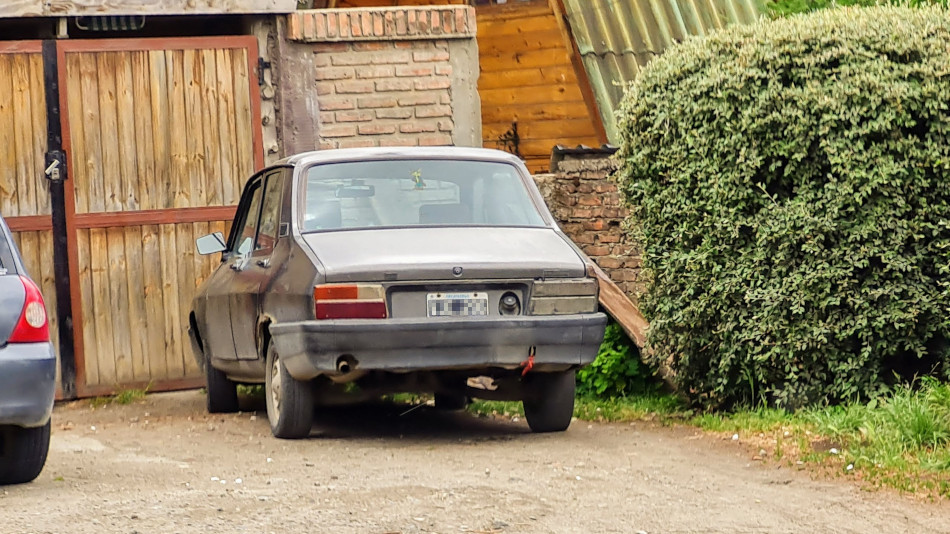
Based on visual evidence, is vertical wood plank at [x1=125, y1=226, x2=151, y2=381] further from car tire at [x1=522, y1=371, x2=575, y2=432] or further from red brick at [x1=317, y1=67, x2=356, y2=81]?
car tire at [x1=522, y1=371, x2=575, y2=432]

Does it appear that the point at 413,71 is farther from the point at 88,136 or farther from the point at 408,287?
the point at 408,287

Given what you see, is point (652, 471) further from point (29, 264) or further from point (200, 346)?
point (29, 264)

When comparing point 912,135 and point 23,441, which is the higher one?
point 912,135

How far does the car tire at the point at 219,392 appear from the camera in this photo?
967 centimetres

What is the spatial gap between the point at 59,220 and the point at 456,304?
4.37 metres

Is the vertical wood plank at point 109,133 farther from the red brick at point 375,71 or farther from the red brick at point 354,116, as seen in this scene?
the red brick at point 375,71

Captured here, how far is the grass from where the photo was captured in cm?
657

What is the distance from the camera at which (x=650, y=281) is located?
9.09 m

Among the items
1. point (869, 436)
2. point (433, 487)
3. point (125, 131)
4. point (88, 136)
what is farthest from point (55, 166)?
point (869, 436)

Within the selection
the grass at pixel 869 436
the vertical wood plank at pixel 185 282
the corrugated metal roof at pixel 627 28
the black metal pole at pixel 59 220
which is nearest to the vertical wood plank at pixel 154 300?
the vertical wood plank at pixel 185 282

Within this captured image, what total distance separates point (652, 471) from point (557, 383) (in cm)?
132

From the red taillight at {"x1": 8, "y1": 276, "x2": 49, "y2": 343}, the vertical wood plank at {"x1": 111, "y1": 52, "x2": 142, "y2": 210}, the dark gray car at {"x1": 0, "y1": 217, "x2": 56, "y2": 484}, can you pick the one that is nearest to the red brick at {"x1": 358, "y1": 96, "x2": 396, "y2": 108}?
the vertical wood plank at {"x1": 111, "y1": 52, "x2": 142, "y2": 210}

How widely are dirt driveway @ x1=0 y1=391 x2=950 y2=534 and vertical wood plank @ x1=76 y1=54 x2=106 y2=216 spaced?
2426 mm

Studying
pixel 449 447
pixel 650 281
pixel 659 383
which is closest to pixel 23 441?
pixel 449 447
